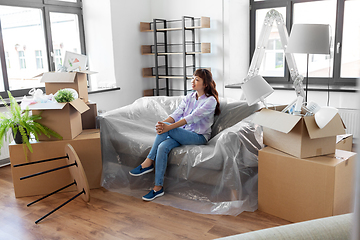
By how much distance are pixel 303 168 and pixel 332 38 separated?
8.02ft

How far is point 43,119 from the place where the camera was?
2531 millimetres

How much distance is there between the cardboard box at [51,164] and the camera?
8.38 feet

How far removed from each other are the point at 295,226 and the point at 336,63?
361cm

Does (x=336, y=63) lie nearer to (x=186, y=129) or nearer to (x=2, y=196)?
(x=186, y=129)

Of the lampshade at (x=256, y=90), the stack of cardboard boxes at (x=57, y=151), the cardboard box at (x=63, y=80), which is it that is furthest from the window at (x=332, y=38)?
the stack of cardboard boxes at (x=57, y=151)

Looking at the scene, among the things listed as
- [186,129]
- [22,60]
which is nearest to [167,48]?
[22,60]

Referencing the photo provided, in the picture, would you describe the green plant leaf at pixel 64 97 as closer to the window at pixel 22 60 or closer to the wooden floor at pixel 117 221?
the wooden floor at pixel 117 221

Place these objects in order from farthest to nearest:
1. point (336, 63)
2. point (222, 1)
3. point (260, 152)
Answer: point (222, 1)
point (336, 63)
point (260, 152)

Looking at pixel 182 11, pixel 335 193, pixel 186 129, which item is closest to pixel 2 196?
pixel 186 129

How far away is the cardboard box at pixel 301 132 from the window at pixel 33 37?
297 cm

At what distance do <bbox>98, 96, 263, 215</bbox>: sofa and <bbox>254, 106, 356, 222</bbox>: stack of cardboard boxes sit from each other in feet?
0.50

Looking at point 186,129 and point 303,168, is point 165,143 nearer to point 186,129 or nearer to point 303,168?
point 186,129

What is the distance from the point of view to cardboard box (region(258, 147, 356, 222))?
1.87 meters

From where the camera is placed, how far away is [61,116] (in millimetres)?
2527
